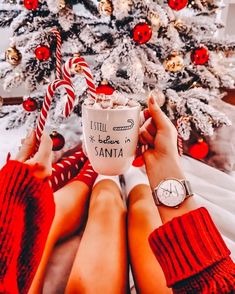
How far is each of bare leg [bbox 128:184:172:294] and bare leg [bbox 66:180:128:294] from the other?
19mm

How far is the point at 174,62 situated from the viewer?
1285mm

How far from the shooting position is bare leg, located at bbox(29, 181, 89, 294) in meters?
0.64

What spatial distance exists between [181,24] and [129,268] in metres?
1.00

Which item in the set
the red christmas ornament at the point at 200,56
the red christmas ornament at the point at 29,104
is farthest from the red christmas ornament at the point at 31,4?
the red christmas ornament at the point at 200,56

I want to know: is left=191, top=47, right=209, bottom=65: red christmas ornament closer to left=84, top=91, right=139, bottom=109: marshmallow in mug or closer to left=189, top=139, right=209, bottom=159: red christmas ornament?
left=189, top=139, right=209, bottom=159: red christmas ornament

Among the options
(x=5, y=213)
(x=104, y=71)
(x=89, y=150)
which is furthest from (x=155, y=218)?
(x=104, y=71)

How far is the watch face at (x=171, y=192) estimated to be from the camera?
20.7 inches

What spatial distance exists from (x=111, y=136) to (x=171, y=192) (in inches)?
5.2

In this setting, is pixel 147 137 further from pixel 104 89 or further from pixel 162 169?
pixel 104 89

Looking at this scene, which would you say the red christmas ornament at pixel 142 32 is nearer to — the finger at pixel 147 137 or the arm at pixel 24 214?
the finger at pixel 147 137

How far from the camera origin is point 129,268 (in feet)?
2.16

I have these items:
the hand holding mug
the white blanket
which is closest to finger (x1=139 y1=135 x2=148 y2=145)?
the hand holding mug

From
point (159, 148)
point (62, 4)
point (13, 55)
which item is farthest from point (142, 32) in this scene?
point (159, 148)

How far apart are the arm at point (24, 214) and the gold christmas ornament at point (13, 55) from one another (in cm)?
87
